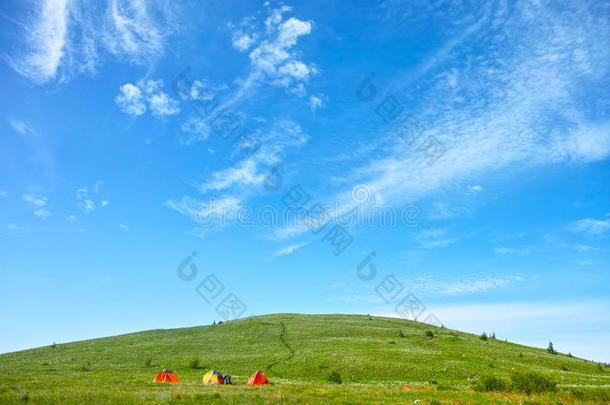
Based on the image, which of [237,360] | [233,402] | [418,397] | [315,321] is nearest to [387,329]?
[315,321]

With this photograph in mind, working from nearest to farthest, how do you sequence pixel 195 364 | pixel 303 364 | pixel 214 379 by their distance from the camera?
1. pixel 214 379
2. pixel 303 364
3. pixel 195 364

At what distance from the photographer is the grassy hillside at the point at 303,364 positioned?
2786 centimetres

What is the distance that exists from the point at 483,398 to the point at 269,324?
193 feet

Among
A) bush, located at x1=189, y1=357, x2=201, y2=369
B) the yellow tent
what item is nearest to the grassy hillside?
bush, located at x1=189, y1=357, x2=201, y2=369

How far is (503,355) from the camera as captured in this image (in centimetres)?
5759

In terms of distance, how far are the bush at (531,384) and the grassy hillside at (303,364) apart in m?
0.89

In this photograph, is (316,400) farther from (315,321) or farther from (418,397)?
(315,321)

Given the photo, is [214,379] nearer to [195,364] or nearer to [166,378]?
[166,378]

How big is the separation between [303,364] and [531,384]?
26.9m

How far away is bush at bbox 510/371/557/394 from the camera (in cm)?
2725

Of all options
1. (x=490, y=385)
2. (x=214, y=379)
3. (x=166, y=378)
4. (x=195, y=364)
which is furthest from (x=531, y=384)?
(x=195, y=364)

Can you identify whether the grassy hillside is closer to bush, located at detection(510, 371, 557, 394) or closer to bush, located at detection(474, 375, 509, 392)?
bush, located at detection(510, 371, 557, 394)

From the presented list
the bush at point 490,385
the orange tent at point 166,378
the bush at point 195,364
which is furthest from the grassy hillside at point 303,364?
the bush at point 490,385

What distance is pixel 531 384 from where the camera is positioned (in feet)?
90.7
